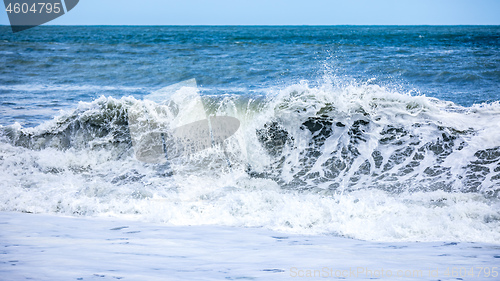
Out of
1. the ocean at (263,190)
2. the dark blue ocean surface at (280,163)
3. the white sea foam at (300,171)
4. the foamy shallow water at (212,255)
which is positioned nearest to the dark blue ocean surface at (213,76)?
the ocean at (263,190)

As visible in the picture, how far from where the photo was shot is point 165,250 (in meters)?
2.91

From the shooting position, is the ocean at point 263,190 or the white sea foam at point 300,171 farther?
the white sea foam at point 300,171

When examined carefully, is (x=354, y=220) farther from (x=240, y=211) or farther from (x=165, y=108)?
(x=165, y=108)

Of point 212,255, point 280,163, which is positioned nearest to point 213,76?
point 280,163

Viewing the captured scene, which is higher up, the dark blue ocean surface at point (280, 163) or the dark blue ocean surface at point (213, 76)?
the dark blue ocean surface at point (213, 76)

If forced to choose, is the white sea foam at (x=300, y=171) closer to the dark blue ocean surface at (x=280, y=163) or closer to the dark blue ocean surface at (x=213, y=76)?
the dark blue ocean surface at (x=280, y=163)

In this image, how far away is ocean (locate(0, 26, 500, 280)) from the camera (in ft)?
8.81

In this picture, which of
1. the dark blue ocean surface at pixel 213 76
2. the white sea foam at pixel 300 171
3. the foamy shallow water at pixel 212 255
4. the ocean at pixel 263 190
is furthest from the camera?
the dark blue ocean surface at pixel 213 76

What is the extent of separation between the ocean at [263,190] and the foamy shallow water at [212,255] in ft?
0.05

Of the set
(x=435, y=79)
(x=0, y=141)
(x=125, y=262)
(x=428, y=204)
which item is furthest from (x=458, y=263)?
(x=435, y=79)

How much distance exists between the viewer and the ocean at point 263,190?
8.81ft

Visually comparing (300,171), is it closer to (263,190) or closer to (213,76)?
(263,190)

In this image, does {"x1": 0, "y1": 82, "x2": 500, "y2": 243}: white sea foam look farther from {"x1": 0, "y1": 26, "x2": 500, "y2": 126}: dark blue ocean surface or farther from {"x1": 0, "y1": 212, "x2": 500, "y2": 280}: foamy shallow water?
{"x1": 0, "y1": 26, "x2": 500, "y2": 126}: dark blue ocean surface

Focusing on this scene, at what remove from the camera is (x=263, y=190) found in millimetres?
4586
